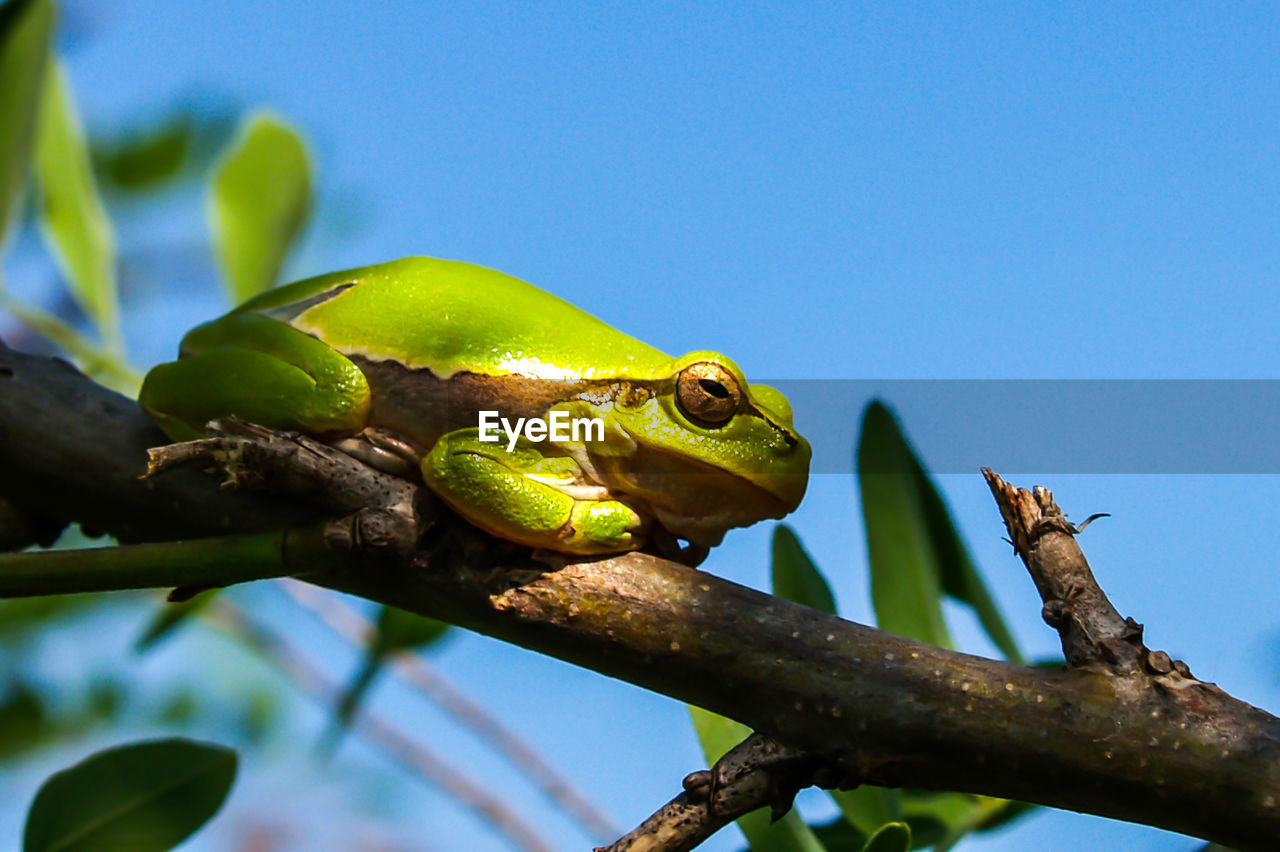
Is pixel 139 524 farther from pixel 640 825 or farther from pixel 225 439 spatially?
pixel 640 825

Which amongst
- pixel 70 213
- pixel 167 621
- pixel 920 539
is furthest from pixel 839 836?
pixel 70 213

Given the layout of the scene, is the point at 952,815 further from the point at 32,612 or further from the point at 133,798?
the point at 32,612

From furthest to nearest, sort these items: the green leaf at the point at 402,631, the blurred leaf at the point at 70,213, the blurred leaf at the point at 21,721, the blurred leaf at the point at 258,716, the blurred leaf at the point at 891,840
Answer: the blurred leaf at the point at 258,716, the blurred leaf at the point at 21,721, the blurred leaf at the point at 70,213, the green leaf at the point at 402,631, the blurred leaf at the point at 891,840

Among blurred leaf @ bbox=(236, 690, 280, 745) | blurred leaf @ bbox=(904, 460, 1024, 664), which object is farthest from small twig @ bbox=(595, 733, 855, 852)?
blurred leaf @ bbox=(236, 690, 280, 745)

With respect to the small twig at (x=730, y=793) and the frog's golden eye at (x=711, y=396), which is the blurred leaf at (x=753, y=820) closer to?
the small twig at (x=730, y=793)

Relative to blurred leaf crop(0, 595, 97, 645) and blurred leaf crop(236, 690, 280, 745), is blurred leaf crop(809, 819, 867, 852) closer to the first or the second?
blurred leaf crop(0, 595, 97, 645)

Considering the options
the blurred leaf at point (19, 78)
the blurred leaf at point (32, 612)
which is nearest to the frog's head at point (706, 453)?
the blurred leaf at point (19, 78)

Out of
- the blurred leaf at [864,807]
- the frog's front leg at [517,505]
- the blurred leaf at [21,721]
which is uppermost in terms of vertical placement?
the frog's front leg at [517,505]

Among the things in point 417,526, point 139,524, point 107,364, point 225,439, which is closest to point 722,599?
point 417,526
